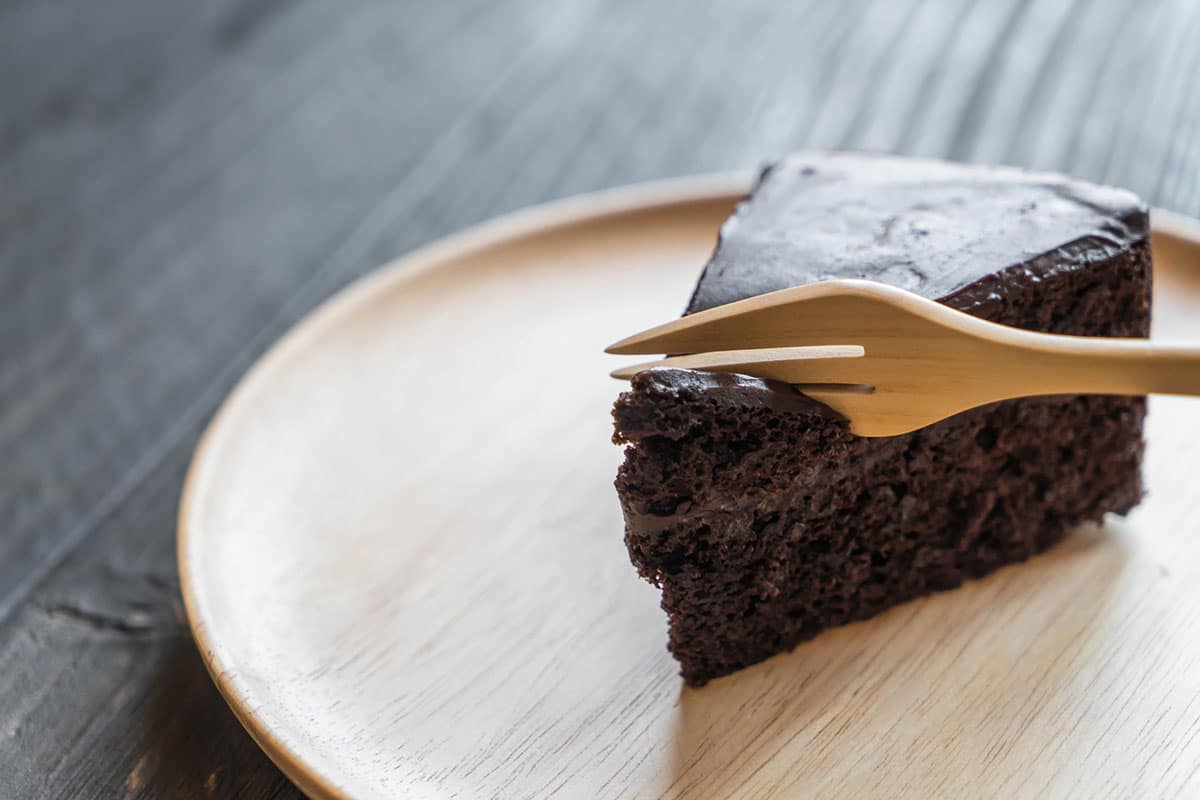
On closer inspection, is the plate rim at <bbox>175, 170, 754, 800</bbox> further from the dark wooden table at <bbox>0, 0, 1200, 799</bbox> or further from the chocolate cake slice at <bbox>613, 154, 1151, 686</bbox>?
the chocolate cake slice at <bbox>613, 154, 1151, 686</bbox>

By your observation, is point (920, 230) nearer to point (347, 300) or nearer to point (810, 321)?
point (810, 321)

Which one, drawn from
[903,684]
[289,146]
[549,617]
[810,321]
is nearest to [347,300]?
[549,617]

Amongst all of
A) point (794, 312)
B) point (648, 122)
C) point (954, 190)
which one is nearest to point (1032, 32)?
point (648, 122)

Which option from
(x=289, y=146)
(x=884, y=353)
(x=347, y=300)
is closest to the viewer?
(x=884, y=353)

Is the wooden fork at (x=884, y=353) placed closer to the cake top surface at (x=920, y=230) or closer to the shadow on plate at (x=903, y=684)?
the cake top surface at (x=920, y=230)

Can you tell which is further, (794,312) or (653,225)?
(653,225)

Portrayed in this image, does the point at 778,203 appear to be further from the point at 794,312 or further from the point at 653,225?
the point at 653,225
